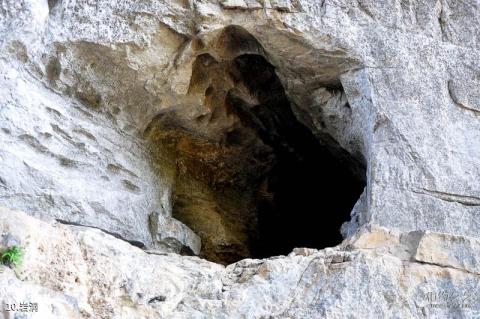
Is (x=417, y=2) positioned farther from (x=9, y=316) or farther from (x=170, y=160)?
(x=9, y=316)

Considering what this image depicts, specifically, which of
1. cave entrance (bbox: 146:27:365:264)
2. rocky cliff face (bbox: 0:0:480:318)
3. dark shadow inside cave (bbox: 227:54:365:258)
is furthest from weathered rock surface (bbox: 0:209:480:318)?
dark shadow inside cave (bbox: 227:54:365:258)

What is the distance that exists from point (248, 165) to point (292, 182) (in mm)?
569

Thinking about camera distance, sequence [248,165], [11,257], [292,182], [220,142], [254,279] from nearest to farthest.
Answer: [11,257] → [254,279] → [220,142] → [248,165] → [292,182]

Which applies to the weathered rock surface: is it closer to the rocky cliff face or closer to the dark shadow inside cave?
the rocky cliff face

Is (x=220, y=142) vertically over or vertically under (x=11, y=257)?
over

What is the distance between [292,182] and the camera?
8.34 metres

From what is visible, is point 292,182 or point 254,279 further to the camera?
point 292,182

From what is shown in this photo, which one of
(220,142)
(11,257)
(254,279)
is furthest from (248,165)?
(11,257)

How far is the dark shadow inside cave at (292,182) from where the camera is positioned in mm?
7566

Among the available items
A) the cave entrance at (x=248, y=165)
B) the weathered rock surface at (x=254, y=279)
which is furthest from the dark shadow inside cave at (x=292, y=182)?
the weathered rock surface at (x=254, y=279)

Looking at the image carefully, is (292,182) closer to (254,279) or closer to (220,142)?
(220,142)

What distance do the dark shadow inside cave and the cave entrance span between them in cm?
1

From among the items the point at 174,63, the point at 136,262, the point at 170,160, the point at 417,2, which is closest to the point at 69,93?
the point at 174,63

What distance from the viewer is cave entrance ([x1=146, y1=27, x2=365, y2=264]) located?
717 cm
